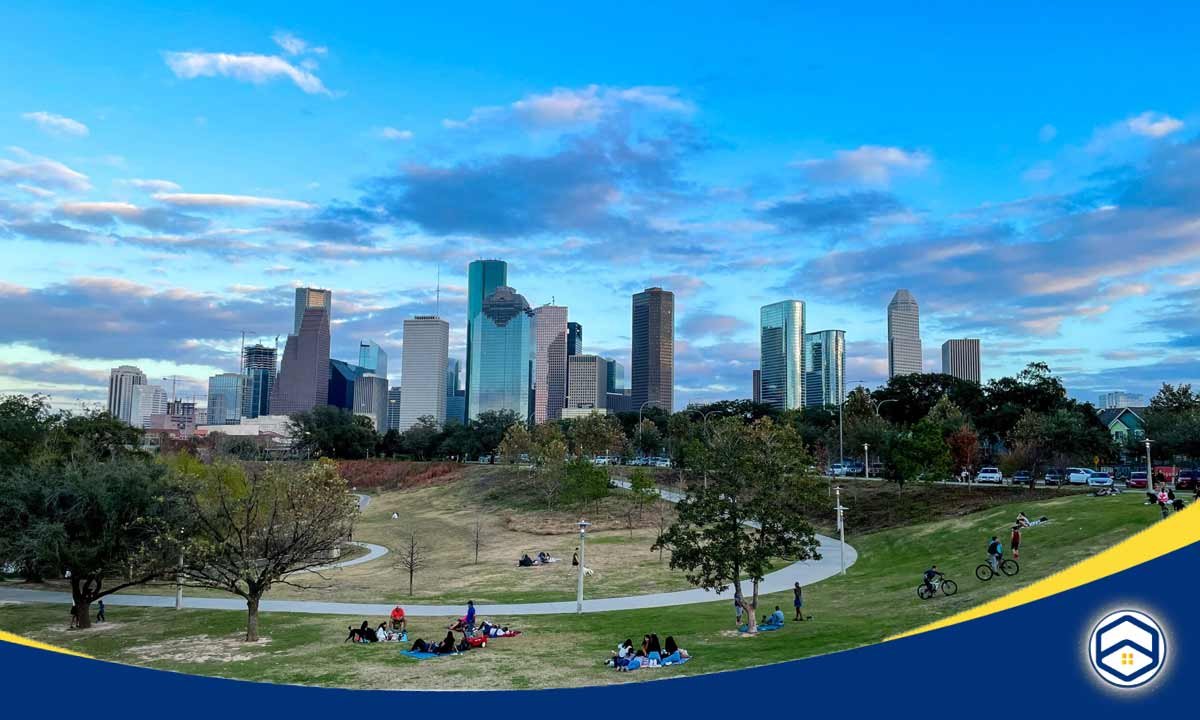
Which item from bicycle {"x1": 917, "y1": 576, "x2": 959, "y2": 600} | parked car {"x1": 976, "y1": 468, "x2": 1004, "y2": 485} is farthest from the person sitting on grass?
parked car {"x1": 976, "y1": 468, "x2": 1004, "y2": 485}

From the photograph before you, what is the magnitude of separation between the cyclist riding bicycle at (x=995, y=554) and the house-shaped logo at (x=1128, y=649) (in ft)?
55.9

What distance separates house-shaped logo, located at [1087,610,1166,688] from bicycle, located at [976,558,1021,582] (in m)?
17.4

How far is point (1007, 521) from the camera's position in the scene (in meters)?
45.1

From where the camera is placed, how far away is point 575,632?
97.2ft

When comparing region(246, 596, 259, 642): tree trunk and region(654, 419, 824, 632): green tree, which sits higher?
region(654, 419, 824, 632): green tree

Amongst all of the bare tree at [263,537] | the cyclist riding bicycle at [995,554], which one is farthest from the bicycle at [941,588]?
the bare tree at [263,537]

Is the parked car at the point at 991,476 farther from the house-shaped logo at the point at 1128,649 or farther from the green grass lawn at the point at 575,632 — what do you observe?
the house-shaped logo at the point at 1128,649

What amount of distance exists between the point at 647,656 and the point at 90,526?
25558 mm

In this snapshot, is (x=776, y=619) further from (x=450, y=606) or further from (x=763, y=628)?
(x=450, y=606)

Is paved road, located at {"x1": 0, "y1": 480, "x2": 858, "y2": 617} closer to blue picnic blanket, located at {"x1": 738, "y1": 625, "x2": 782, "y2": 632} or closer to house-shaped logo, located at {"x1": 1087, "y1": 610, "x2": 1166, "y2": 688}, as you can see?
blue picnic blanket, located at {"x1": 738, "y1": 625, "x2": 782, "y2": 632}

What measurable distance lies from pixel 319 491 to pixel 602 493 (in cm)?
3242

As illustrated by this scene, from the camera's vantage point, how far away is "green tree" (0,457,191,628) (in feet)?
108

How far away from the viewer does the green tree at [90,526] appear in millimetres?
32938

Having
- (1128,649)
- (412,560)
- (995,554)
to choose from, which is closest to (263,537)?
(412,560)
